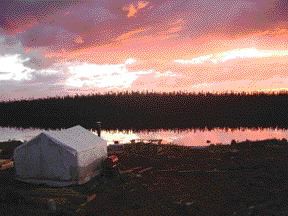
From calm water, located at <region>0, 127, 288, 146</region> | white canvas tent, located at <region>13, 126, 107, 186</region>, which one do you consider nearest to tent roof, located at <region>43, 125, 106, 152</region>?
white canvas tent, located at <region>13, 126, 107, 186</region>

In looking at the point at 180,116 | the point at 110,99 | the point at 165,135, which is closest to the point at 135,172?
the point at 165,135

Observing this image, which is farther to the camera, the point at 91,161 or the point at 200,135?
the point at 200,135

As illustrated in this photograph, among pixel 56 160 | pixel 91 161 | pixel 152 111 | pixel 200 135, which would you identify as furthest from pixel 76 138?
pixel 152 111

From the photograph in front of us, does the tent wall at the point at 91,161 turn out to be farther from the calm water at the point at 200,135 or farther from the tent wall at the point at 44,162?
the calm water at the point at 200,135

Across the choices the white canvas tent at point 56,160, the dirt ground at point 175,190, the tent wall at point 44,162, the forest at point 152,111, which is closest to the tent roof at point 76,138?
the white canvas tent at point 56,160

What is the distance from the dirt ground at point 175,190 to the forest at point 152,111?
112ft

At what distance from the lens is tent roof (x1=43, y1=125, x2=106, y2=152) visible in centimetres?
2202

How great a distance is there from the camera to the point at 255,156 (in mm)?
28359

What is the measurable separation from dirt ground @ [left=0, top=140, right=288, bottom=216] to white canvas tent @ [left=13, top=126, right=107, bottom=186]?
589mm

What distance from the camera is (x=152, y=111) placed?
84.1 meters

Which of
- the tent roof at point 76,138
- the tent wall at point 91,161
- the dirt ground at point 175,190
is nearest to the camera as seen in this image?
the dirt ground at point 175,190

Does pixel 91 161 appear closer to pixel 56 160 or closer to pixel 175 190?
pixel 56 160

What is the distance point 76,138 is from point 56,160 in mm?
2118

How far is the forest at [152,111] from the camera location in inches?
2670
